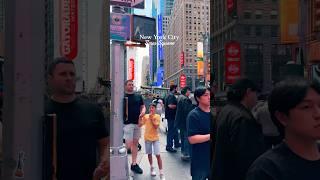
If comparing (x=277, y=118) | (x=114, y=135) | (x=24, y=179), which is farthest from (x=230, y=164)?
(x=114, y=135)

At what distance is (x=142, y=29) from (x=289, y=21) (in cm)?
491

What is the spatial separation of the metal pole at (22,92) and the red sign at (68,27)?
16 centimetres

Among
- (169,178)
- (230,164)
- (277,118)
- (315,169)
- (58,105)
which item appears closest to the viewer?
(315,169)

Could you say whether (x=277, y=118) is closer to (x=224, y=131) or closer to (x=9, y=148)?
(x=9, y=148)

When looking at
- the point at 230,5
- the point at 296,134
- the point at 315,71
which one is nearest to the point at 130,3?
the point at 230,5

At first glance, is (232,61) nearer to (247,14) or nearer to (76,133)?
(247,14)

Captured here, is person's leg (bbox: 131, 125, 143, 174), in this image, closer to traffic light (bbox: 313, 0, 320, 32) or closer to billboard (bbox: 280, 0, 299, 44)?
billboard (bbox: 280, 0, 299, 44)

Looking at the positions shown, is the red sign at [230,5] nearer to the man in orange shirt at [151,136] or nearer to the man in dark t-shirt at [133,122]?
the man in orange shirt at [151,136]

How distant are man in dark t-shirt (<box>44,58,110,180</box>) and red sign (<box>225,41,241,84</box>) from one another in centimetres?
83

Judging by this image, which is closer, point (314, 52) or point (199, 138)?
point (314, 52)

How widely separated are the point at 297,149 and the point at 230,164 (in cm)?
141

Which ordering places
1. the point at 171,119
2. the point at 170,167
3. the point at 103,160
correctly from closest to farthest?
the point at 103,160 < the point at 170,167 < the point at 171,119

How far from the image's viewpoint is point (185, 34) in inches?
2226

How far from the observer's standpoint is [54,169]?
175 cm
